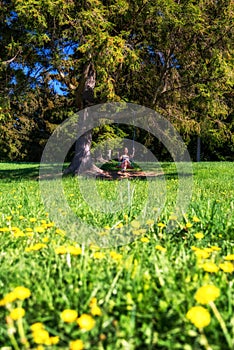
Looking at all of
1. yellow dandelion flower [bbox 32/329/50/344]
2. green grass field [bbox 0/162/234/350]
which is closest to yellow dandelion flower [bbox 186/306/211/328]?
green grass field [bbox 0/162/234/350]

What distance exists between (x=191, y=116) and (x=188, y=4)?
4.06 metres

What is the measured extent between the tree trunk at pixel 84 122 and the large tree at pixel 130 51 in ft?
0.12

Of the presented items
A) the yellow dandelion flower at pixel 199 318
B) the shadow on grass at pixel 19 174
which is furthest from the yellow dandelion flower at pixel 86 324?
the shadow on grass at pixel 19 174

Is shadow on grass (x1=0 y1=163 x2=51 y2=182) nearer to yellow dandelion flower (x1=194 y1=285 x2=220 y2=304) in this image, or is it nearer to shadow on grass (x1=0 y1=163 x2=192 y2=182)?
shadow on grass (x1=0 y1=163 x2=192 y2=182)

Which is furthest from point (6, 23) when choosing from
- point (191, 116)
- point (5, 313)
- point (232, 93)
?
point (5, 313)

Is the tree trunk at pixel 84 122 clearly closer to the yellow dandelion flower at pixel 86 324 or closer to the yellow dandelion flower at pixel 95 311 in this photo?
the yellow dandelion flower at pixel 95 311

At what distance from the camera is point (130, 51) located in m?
8.97

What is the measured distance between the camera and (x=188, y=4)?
30.5 ft

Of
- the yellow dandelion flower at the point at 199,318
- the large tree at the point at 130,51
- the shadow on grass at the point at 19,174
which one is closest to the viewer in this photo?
the yellow dandelion flower at the point at 199,318

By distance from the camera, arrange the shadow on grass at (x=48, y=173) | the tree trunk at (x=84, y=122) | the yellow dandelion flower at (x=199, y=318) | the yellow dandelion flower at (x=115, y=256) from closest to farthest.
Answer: the yellow dandelion flower at (x=199, y=318), the yellow dandelion flower at (x=115, y=256), the shadow on grass at (x=48, y=173), the tree trunk at (x=84, y=122)

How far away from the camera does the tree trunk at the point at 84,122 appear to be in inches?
451

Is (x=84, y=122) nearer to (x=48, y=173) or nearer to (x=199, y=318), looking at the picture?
(x=48, y=173)

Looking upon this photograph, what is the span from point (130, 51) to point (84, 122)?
11.5ft

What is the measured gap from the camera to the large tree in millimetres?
8695
